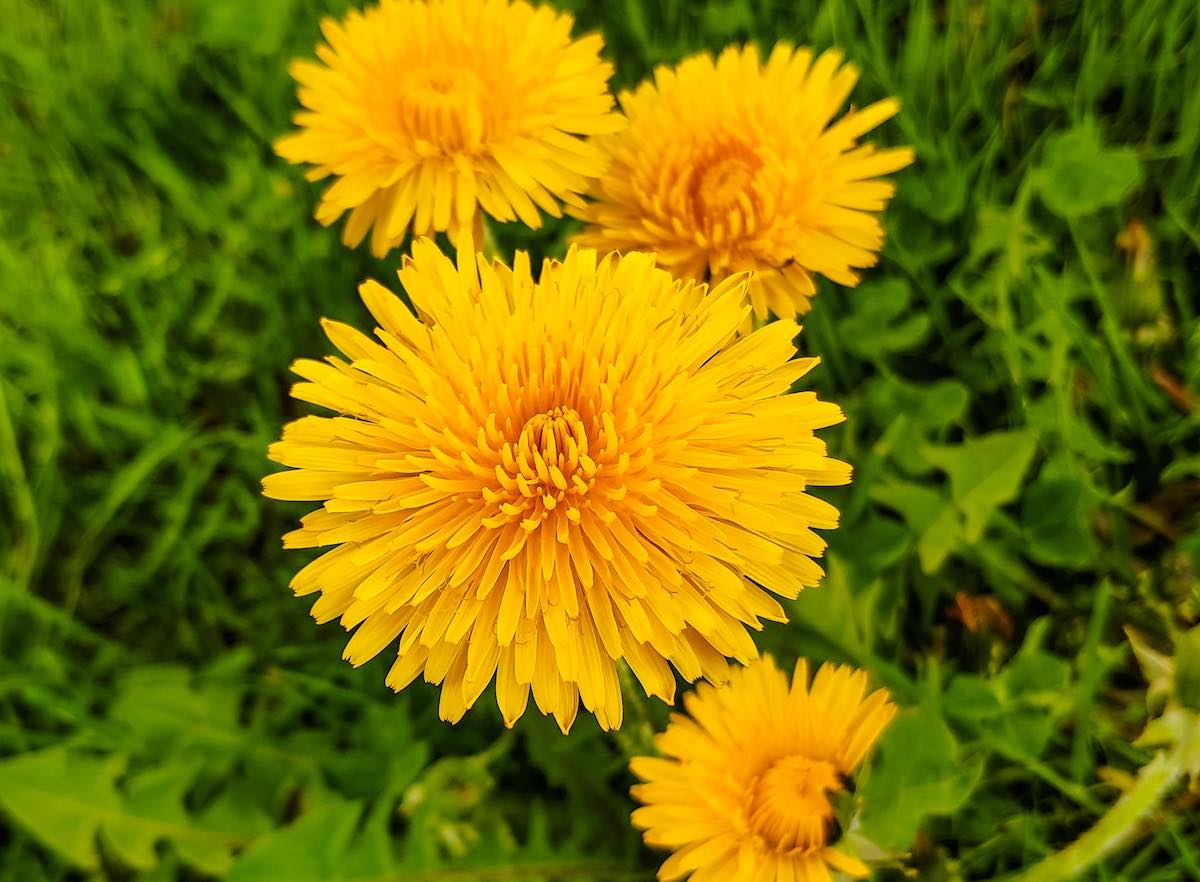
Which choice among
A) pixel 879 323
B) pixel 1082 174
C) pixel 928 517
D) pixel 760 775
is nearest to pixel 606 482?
pixel 760 775

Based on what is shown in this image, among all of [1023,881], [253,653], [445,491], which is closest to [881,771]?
[1023,881]

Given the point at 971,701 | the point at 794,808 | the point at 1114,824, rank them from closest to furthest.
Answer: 1. the point at 794,808
2. the point at 1114,824
3. the point at 971,701

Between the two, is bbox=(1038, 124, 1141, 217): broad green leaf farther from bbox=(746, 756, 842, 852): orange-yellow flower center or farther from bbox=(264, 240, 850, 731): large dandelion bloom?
bbox=(746, 756, 842, 852): orange-yellow flower center

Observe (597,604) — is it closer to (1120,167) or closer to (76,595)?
(1120,167)

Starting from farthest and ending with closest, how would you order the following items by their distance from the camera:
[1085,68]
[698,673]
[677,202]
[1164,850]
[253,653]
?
[253,653], [1085,68], [1164,850], [677,202], [698,673]

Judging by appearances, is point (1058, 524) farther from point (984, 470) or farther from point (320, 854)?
point (320, 854)

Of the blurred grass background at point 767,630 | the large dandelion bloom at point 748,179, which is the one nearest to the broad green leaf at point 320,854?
the blurred grass background at point 767,630
